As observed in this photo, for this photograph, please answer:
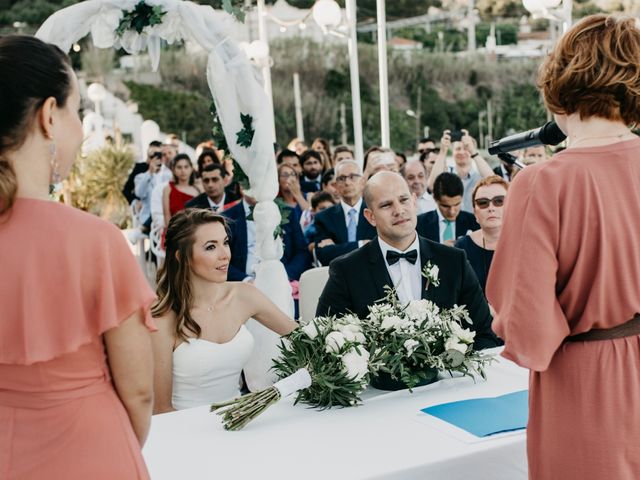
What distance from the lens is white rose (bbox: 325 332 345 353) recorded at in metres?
2.79

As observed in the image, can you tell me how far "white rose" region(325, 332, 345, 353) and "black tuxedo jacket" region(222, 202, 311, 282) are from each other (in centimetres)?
341

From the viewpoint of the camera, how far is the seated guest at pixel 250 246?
6.27 metres

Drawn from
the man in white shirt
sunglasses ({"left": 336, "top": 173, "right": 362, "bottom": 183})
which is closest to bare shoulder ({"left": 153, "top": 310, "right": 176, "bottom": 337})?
sunglasses ({"left": 336, "top": 173, "right": 362, "bottom": 183})

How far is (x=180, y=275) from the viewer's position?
3.76 m

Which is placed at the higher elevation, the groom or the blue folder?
the groom

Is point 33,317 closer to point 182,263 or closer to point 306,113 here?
point 182,263

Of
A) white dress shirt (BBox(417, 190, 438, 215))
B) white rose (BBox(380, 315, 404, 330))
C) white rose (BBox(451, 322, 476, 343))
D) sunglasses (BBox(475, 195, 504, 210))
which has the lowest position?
white dress shirt (BBox(417, 190, 438, 215))

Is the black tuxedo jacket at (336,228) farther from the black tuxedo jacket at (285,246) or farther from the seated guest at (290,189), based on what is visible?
the seated guest at (290,189)

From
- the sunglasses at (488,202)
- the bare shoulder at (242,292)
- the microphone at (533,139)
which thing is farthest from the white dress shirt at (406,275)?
the microphone at (533,139)

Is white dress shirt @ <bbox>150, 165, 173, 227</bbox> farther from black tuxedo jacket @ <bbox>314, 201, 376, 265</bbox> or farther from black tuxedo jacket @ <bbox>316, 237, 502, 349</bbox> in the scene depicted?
black tuxedo jacket @ <bbox>316, 237, 502, 349</bbox>

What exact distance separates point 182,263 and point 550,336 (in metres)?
2.18

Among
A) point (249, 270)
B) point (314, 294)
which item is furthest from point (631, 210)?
point (249, 270)

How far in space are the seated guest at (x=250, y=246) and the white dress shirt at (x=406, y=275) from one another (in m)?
2.44

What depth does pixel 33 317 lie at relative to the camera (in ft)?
5.45
